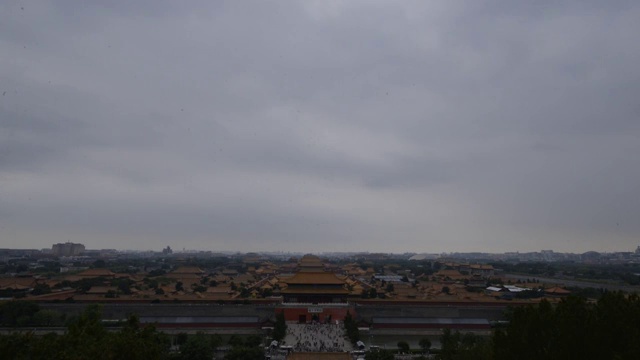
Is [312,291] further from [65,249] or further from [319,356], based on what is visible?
[65,249]

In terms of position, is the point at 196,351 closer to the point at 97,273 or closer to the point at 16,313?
the point at 16,313

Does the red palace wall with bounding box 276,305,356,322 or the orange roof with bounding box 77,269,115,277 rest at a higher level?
the orange roof with bounding box 77,269,115,277

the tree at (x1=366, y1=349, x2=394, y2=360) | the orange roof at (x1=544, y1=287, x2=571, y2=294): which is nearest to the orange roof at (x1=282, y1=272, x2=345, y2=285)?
the orange roof at (x1=544, y1=287, x2=571, y2=294)

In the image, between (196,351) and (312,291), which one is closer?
(196,351)

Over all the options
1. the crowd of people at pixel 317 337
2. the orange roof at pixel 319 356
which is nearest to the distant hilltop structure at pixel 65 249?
the crowd of people at pixel 317 337

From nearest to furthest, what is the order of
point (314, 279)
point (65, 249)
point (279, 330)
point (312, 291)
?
point (279, 330)
point (312, 291)
point (314, 279)
point (65, 249)

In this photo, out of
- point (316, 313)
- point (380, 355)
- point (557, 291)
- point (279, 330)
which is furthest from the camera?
point (557, 291)

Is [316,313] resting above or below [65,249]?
below

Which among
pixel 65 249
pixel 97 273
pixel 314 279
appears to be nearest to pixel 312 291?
pixel 314 279

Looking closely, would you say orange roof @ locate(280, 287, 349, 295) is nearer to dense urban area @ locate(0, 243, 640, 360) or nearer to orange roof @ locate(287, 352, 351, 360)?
dense urban area @ locate(0, 243, 640, 360)

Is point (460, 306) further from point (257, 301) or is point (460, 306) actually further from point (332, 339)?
point (257, 301)

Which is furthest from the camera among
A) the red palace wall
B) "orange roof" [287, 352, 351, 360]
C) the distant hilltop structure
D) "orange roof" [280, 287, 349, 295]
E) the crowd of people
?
the distant hilltop structure

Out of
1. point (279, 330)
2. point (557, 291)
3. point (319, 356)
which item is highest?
point (557, 291)

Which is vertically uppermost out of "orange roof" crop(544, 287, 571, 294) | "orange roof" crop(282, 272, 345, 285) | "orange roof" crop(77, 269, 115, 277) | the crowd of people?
"orange roof" crop(282, 272, 345, 285)
